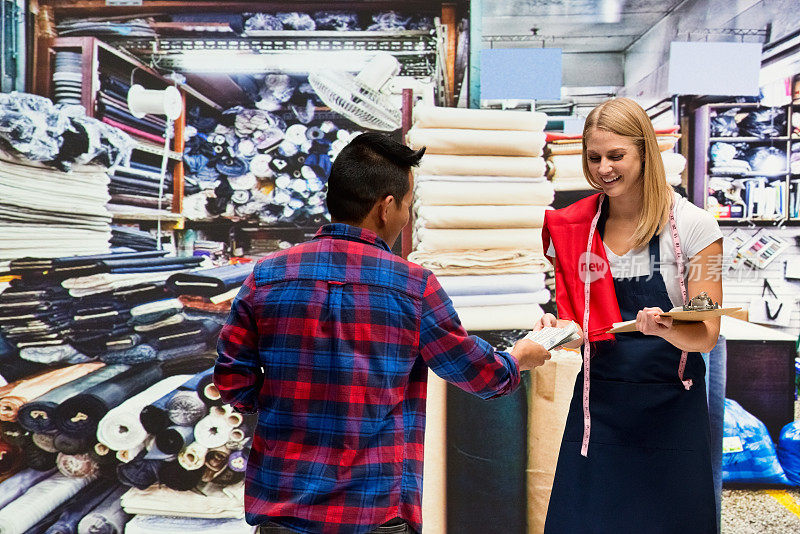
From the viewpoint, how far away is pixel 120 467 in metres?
3.04

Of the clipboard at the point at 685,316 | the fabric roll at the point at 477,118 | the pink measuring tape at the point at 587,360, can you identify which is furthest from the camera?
the fabric roll at the point at 477,118

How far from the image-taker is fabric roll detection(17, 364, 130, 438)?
301cm

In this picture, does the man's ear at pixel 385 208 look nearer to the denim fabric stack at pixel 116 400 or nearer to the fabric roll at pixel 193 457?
the denim fabric stack at pixel 116 400

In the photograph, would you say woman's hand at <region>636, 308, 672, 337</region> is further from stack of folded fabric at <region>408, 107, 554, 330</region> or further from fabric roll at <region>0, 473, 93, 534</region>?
fabric roll at <region>0, 473, 93, 534</region>

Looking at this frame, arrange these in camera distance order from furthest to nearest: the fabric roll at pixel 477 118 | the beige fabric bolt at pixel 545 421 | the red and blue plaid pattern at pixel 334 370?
the fabric roll at pixel 477 118 < the beige fabric bolt at pixel 545 421 < the red and blue plaid pattern at pixel 334 370

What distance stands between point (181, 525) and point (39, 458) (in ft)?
2.40

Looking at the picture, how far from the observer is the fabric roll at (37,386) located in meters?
3.03

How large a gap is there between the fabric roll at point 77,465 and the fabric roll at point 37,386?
0.96 feet

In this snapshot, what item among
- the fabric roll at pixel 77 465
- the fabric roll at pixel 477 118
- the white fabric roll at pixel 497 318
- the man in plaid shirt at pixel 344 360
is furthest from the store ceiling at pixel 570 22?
the fabric roll at pixel 77 465

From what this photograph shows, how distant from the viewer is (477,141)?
9.59ft

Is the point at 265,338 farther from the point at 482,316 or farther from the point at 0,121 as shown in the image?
the point at 0,121

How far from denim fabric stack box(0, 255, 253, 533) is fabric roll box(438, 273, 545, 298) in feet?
3.27

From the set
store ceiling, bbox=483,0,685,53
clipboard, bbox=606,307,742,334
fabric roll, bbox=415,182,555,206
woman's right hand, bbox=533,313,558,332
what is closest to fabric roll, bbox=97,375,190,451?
fabric roll, bbox=415,182,555,206

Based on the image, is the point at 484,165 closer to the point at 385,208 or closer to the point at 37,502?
the point at 385,208
